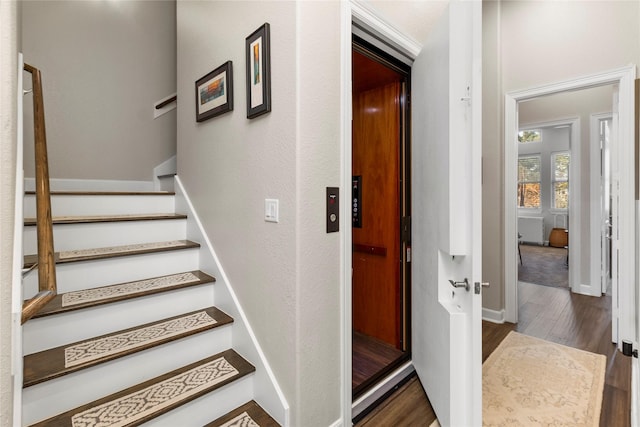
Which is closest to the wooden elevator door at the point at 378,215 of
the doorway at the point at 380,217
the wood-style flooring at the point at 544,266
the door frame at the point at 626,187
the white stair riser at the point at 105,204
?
the doorway at the point at 380,217

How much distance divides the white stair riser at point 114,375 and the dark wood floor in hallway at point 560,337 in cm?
99

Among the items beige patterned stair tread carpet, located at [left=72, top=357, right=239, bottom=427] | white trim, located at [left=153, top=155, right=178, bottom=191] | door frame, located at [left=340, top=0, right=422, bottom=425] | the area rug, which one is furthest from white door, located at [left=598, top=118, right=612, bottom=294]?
white trim, located at [left=153, top=155, right=178, bottom=191]

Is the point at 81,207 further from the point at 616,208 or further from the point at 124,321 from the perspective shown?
the point at 616,208

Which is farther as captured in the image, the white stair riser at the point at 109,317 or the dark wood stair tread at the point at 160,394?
the white stair riser at the point at 109,317

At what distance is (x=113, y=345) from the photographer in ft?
4.89

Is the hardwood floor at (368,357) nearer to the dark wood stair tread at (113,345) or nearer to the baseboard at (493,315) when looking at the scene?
the dark wood stair tread at (113,345)

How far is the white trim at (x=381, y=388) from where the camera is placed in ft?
5.91

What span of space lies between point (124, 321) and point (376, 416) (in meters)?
1.52

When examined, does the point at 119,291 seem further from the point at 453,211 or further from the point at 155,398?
the point at 453,211

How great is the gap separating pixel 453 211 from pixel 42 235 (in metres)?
1.71

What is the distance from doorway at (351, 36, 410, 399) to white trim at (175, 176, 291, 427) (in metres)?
0.68

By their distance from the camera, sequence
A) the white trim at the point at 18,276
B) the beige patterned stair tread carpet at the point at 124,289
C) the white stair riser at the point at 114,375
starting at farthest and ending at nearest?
the beige patterned stair tread carpet at the point at 124,289 < the white stair riser at the point at 114,375 < the white trim at the point at 18,276

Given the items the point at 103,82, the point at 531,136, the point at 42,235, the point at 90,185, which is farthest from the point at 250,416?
the point at 531,136

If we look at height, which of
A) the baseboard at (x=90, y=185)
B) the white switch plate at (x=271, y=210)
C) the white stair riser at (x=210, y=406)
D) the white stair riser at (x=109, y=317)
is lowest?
the white stair riser at (x=210, y=406)
